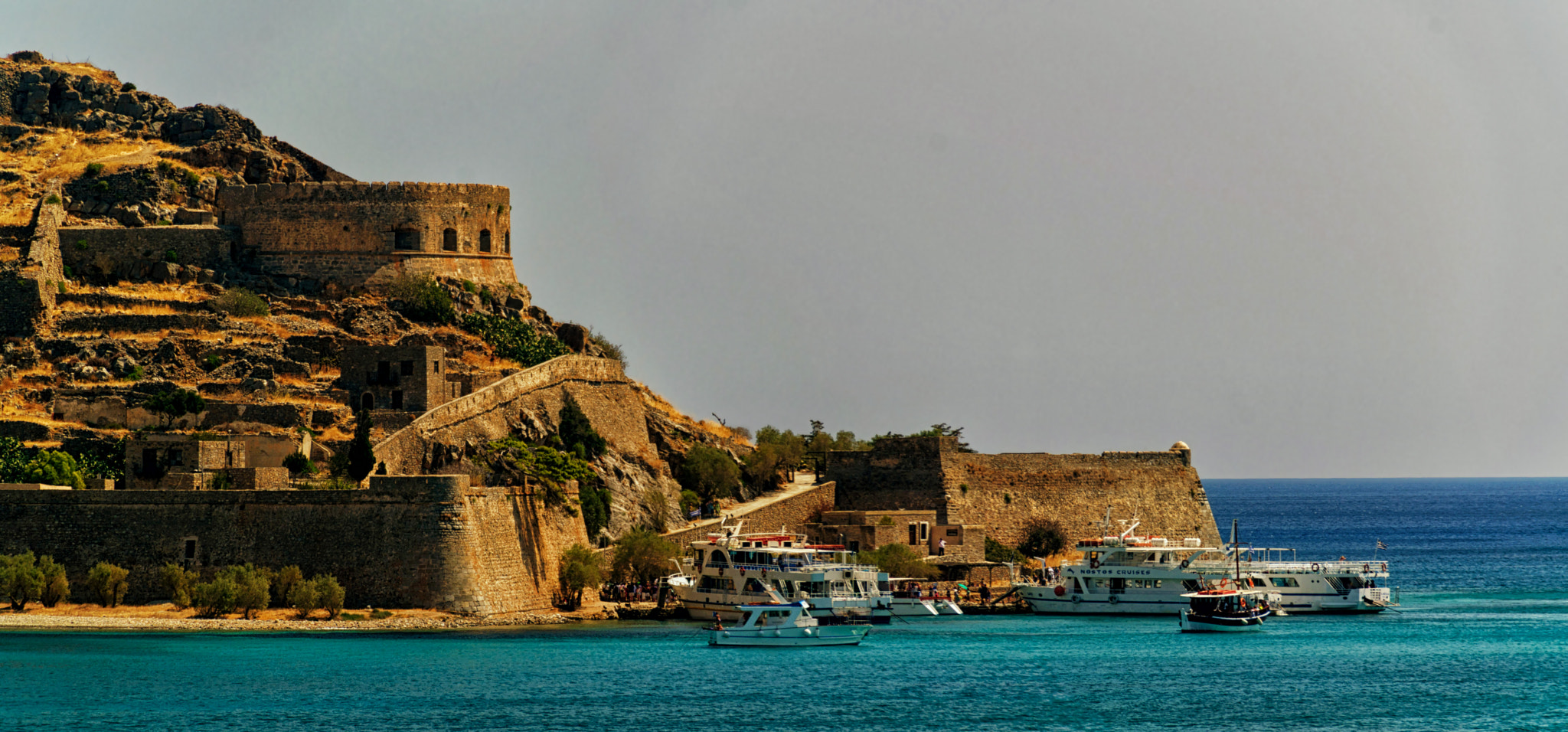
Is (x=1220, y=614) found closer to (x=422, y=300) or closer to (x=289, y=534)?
(x=289, y=534)

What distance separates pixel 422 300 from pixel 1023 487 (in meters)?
23.1

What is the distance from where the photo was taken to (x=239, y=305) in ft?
224

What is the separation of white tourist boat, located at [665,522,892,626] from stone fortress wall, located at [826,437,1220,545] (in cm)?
1266

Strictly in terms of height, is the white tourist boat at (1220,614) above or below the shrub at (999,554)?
below

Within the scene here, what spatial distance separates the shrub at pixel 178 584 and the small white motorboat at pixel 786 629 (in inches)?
538

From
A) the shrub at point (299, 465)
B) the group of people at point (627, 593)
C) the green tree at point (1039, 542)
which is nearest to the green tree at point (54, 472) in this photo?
the shrub at point (299, 465)

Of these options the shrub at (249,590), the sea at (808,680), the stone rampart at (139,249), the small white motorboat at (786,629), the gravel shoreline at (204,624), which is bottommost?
the sea at (808,680)

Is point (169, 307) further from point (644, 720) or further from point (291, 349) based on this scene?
point (644, 720)

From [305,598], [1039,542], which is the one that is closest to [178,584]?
[305,598]

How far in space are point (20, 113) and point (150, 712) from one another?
42.5 m

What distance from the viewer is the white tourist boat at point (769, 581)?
60.0 metres

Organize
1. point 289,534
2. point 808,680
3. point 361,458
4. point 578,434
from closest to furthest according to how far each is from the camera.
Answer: point 808,680 < point 289,534 < point 361,458 < point 578,434

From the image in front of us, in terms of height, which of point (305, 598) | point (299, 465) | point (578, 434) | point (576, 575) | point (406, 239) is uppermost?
point (406, 239)

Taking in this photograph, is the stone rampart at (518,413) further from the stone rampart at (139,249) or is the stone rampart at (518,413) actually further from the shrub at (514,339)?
the stone rampart at (139,249)
